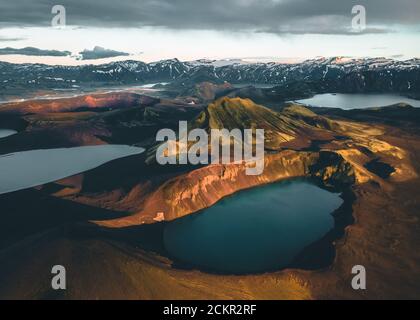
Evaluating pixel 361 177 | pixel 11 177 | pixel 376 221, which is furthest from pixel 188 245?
pixel 11 177

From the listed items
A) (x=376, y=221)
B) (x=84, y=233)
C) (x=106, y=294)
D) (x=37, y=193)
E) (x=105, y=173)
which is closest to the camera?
(x=106, y=294)

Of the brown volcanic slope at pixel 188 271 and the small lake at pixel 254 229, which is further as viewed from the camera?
the small lake at pixel 254 229

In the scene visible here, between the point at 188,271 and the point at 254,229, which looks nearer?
the point at 188,271

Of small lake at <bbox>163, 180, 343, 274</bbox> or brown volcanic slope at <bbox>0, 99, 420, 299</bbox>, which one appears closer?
brown volcanic slope at <bbox>0, 99, 420, 299</bbox>

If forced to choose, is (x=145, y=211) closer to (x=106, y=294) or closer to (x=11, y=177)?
(x=106, y=294)

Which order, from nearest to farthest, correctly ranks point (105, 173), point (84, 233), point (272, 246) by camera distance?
point (84, 233) → point (272, 246) → point (105, 173)
